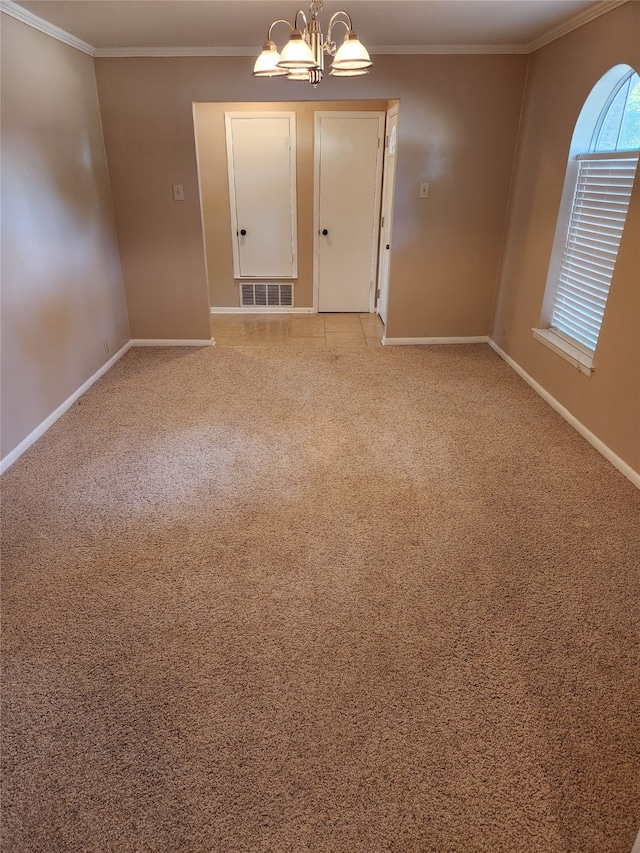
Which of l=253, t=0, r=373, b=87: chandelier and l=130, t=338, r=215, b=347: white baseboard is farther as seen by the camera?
l=130, t=338, r=215, b=347: white baseboard

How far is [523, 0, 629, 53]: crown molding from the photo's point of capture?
9.48ft

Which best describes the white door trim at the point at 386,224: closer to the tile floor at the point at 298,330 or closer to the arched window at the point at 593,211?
the tile floor at the point at 298,330

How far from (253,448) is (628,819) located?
2.39 m

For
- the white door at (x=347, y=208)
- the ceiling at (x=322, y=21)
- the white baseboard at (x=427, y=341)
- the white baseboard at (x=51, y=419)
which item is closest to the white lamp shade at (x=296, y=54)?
the ceiling at (x=322, y=21)

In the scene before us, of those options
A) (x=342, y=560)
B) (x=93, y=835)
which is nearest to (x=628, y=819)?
(x=342, y=560)

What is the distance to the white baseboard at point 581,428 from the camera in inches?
114

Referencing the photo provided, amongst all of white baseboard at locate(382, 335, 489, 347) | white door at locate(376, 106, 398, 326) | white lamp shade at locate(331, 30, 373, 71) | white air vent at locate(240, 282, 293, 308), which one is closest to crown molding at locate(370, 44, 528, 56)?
white door at locate(376, 106, 398, 326)

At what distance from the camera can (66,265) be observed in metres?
3.68

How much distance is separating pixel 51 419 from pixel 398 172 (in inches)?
133

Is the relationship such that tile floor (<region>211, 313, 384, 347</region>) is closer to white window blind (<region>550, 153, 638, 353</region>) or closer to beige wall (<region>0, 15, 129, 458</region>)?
beige wall (<region>0, 15, 129, 458</region>)

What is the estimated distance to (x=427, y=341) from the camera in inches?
200

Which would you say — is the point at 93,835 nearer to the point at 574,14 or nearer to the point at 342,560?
the point at 342,560

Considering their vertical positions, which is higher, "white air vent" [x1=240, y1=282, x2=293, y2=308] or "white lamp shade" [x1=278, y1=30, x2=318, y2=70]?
"white lamp shade" [x1=278, y1=30, x2=318, y2=70]

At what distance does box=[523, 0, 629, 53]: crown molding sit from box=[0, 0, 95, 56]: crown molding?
3.30 m
